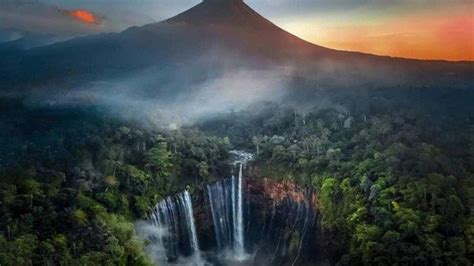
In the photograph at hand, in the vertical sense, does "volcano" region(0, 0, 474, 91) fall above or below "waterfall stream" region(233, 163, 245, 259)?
above

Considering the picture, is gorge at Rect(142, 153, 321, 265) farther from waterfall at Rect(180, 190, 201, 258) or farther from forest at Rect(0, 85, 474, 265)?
forest at Rect(0, 85, 474, 265)

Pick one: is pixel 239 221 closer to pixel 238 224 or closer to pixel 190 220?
pixel 238 224

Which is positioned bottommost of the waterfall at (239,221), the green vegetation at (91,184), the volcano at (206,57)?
the waterfall at (239,221)

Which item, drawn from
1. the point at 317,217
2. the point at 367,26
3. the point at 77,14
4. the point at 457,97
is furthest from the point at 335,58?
the point at 77,14

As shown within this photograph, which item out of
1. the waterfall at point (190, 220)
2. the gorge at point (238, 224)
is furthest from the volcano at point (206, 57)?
the waterfall at point (190, 220)

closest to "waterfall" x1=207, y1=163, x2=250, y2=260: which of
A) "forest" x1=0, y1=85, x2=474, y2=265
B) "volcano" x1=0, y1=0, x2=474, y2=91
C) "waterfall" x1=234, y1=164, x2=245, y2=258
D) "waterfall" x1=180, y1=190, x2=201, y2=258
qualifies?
"waterfall" x1=234, y1=164, x2=245, y2=258

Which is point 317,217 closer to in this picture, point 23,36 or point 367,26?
point 367,26

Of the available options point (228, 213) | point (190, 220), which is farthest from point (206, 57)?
point (190, 220)

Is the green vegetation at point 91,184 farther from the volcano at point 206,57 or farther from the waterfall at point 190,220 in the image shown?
the volcano at point 206,57
